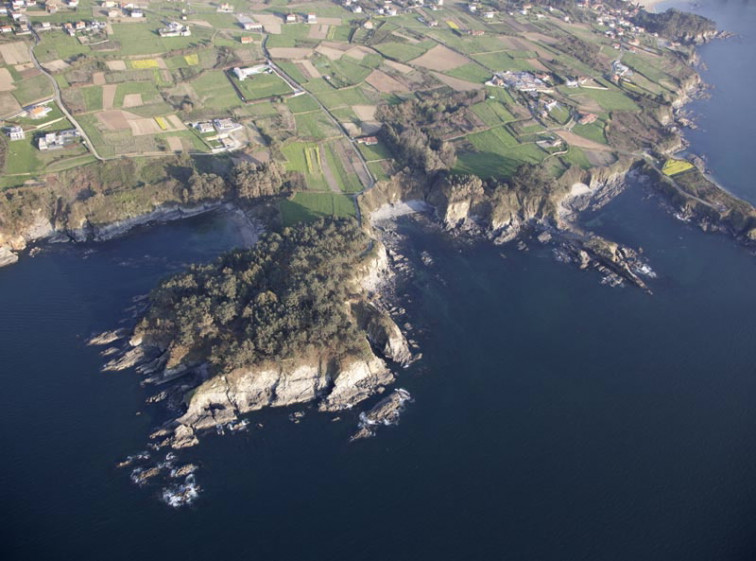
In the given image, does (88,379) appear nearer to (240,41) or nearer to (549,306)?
(549,306)

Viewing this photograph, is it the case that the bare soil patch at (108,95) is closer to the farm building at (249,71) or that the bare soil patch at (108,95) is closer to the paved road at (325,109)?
the farm building at (249,71)

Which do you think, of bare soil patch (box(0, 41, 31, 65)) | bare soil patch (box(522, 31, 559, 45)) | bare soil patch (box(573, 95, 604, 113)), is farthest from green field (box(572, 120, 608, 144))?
bare soil patch (box(0, 41, 31, 65))

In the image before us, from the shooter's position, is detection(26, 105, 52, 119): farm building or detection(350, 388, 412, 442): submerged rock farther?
detection(26, 105, 52, 119): farm building

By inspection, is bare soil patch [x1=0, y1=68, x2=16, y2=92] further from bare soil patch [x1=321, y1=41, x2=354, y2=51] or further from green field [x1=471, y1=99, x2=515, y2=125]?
green field [x1=471, y1=99, x2=515, y2=125]

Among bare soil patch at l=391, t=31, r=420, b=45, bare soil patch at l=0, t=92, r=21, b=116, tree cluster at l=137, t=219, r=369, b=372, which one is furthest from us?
bare soil patch at l=391, t=31, r=420, b=45

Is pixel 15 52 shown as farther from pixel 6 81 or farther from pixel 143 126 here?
pixel 143 126

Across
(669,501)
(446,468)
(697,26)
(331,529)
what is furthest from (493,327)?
(697,26)

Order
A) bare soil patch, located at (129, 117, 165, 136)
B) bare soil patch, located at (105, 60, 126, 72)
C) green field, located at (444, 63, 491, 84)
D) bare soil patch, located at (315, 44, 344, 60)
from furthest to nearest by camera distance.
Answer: bare soil patch, located at (315, 44, 344, 60), green field, located at (444, 63, 491, 84), bare soil patch, located at (105, 60, 126, 72), bare soil patch, located at (129, 117, 165, 136)
